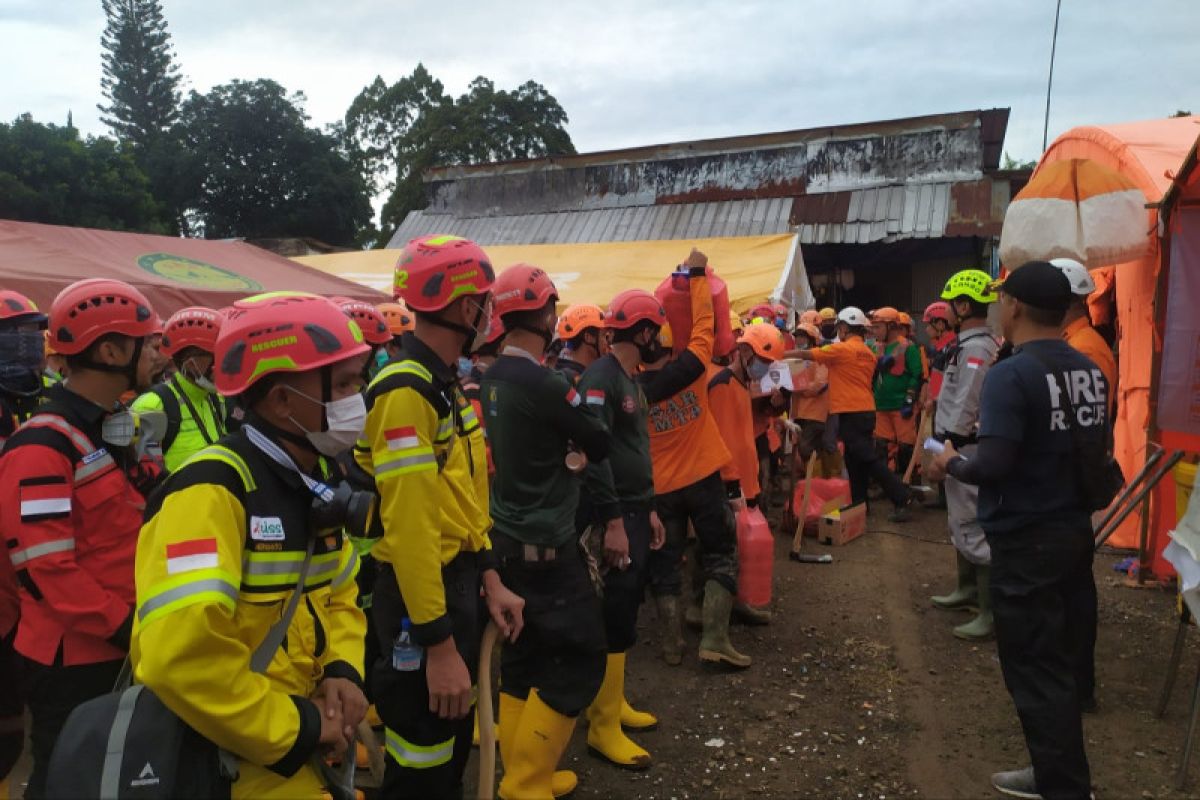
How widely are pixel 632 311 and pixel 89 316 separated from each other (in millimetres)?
2630

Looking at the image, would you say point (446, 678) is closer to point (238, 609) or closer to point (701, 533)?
point (238, 609)

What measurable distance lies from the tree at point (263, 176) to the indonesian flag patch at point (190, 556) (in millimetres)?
39154

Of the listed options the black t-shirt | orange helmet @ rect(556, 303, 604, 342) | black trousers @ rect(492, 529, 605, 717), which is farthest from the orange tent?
black trousers @ rect(492, 529, 605, 717)

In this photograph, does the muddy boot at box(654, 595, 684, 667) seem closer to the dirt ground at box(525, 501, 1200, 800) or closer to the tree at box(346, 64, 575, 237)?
→ the dirt ground at box(525, 501, 1200, 800)

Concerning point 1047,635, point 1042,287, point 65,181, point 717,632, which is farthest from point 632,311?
point 65,181

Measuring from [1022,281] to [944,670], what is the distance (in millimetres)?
2899

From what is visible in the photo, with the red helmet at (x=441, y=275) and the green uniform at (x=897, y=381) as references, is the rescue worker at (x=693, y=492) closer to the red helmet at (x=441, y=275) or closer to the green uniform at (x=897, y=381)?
the red helmet at (x=441, y=275)

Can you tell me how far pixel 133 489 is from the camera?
292cm

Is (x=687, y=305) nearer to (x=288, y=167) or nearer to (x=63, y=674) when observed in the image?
(x=63, y=674)

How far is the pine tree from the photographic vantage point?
5041cm

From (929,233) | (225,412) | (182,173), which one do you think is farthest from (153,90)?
(225,412)

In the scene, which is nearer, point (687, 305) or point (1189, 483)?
point (1189, 483)

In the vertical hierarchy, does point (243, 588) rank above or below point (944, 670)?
above

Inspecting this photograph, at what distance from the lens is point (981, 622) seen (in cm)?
577
